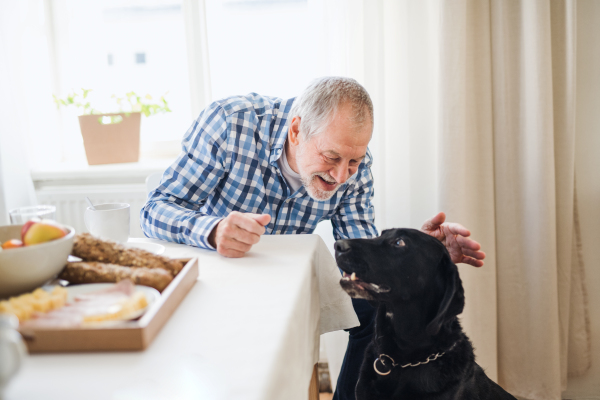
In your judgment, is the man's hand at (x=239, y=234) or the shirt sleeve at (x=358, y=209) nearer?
the man's hand at (x=239, y=234)

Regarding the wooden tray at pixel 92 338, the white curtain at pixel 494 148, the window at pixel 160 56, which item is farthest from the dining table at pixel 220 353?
the window at pixel 160 56

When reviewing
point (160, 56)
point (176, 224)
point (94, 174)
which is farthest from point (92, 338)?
point (160, 56)

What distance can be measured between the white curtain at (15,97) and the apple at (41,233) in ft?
4.99

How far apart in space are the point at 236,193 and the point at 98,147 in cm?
108

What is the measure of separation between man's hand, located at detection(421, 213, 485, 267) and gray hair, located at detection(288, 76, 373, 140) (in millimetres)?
328

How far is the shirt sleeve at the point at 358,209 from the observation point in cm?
153

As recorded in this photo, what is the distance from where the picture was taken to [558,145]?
1.72 m

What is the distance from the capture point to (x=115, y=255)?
0.73 meters

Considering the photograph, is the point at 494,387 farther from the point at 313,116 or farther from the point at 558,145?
the point at 558,145

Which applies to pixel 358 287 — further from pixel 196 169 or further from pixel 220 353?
pixel 196 169

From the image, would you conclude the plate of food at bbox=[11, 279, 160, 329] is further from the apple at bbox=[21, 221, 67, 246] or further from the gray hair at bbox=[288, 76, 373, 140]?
the gray hair at bbox=[288, 76, 373, 140]

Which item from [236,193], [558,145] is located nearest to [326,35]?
[236,193]

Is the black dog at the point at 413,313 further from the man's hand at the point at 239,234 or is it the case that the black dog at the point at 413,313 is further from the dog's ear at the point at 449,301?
the man's hand at the point at 239,234

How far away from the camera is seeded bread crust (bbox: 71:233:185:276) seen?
72 centimetres
